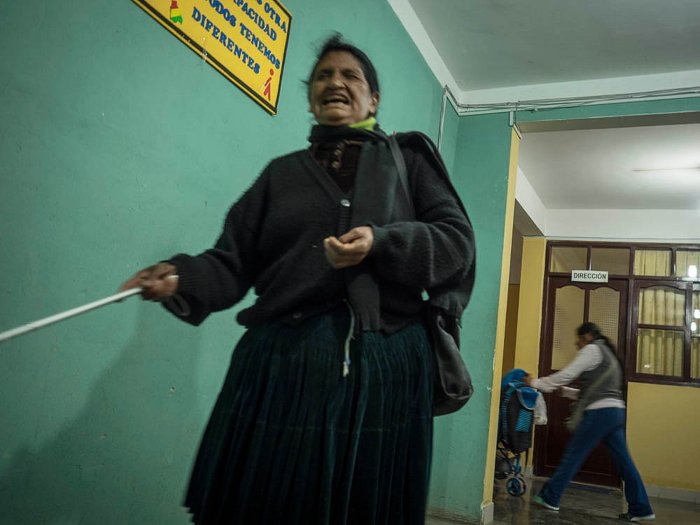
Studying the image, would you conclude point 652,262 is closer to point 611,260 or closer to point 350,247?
point 611,260

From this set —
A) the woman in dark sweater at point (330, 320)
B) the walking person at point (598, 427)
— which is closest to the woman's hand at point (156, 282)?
the woman in dark sweater at point (330, 320)

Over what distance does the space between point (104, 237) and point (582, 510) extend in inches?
177

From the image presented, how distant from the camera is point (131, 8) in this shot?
5.23 feet

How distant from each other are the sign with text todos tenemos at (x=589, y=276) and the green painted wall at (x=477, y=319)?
136 inches

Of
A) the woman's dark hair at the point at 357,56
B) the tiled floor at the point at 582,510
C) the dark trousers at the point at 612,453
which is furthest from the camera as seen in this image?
the dark trousers at the point at 612,453

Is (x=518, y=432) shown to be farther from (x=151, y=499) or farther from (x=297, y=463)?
(x=297, y=463)

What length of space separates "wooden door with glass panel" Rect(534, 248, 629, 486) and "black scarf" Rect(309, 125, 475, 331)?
621 centimetres

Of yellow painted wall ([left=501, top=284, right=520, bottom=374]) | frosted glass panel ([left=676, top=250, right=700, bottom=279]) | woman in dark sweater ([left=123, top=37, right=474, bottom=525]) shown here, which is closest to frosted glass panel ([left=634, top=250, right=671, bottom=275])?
frosted glass panel ([left=676, top=250, right=700, bottom=279])

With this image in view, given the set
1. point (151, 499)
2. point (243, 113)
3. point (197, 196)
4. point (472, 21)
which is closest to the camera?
point (151, 499)

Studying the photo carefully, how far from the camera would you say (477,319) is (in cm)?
379

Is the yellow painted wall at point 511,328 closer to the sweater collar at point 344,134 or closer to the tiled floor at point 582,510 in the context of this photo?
the tiled floor at point 582,510

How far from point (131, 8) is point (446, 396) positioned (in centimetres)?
129

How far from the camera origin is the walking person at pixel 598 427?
429cm

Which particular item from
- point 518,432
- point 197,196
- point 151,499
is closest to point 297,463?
point 151,499
